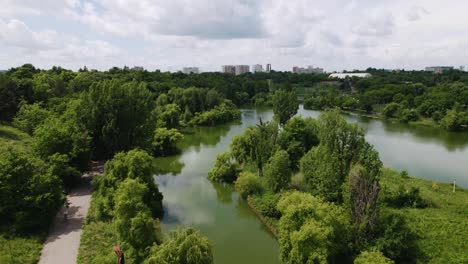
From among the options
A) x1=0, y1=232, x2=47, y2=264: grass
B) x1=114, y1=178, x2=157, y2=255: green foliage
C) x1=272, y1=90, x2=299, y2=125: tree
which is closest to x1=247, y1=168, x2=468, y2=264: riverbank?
x1=114, y1=178, x2=157, y2=255: green foliage

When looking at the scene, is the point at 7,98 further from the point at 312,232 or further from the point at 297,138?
the point at 312,232

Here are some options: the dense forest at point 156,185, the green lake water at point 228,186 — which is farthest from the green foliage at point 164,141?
the green lake water at point 228,186

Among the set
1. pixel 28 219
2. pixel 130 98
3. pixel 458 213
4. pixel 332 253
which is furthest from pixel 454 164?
pixel 28 219

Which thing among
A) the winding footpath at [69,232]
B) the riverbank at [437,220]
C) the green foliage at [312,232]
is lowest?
the riverbank at [437,220]

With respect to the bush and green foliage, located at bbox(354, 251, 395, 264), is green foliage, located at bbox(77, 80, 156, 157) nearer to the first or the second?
the bush

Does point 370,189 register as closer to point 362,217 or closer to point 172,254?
point 362,217

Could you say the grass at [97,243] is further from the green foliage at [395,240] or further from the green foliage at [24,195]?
the green foliage at [395,240]

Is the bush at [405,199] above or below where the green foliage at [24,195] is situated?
below
